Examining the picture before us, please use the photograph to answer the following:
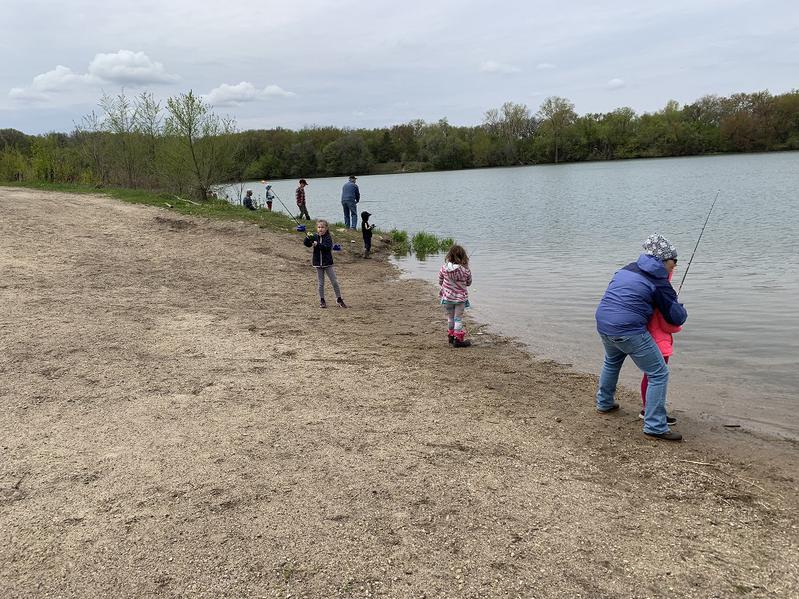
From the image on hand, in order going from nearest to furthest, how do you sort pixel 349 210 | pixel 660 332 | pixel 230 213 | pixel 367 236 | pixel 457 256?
pixel 660 332
pixel 457 256
pixel 367 236
pixel 230 213
pixel 349 210

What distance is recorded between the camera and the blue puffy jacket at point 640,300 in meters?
5.11

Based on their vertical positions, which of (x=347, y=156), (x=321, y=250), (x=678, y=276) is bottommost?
(x=678, y=276)

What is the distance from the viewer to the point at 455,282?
324 inches

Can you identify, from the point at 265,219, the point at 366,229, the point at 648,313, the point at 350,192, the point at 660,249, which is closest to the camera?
the point at 660,249

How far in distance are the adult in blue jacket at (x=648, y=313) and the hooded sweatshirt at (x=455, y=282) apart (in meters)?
2.98

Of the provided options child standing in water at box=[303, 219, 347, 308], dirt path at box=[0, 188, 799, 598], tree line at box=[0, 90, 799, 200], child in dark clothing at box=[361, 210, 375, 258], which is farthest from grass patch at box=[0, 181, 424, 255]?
tree line at box=[0, 90, 799, 200]

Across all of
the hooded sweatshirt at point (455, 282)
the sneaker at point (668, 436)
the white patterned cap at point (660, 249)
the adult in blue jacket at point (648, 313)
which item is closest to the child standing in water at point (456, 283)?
the hooded sweatshirt at point (455, 282)

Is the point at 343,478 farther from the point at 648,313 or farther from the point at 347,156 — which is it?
the point at 347,156

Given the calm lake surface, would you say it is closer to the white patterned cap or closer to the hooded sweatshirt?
the hooded sweatshirt

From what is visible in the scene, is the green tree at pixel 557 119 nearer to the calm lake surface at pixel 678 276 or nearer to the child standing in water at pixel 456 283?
the calm lake surface at pixel 678 276

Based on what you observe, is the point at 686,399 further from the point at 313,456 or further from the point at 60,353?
the point at 60,353

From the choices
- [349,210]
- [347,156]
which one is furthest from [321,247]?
[347,156]

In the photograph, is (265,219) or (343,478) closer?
(343,478)

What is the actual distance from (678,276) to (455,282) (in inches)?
294
